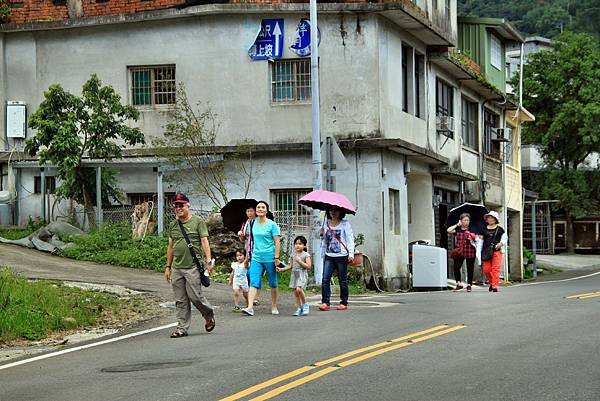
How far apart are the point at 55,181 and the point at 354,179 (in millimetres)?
8341

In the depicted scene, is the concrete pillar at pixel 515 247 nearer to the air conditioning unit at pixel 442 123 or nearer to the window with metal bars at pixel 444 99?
the window with metal bars at pixel 444 99

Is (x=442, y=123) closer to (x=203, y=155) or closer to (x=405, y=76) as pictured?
(x=405, y=76)

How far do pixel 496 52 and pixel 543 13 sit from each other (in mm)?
50020

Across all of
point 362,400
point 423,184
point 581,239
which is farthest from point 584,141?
point 362,400

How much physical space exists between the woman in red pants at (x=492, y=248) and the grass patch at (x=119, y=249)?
289 inches

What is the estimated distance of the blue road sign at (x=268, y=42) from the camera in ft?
95.9

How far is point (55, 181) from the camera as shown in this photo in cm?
3055

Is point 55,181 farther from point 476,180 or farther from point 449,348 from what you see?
point 449,348

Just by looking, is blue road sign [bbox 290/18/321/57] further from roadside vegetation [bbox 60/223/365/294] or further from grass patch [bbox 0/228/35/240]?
grass patch [bbox 0/228/35/240]

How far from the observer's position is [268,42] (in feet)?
96.1

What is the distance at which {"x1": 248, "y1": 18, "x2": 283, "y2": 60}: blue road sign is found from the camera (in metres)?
29.2

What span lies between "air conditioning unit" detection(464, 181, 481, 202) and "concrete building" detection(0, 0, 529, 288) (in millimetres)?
5283

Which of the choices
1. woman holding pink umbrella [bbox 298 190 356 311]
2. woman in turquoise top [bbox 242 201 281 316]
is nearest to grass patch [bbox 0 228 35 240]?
woman holding pink umbrella [bbox 298 190 356 311]

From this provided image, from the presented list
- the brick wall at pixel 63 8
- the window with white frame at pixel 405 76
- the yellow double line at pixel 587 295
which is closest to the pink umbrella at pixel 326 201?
the yellow double line at pixel 587 295
